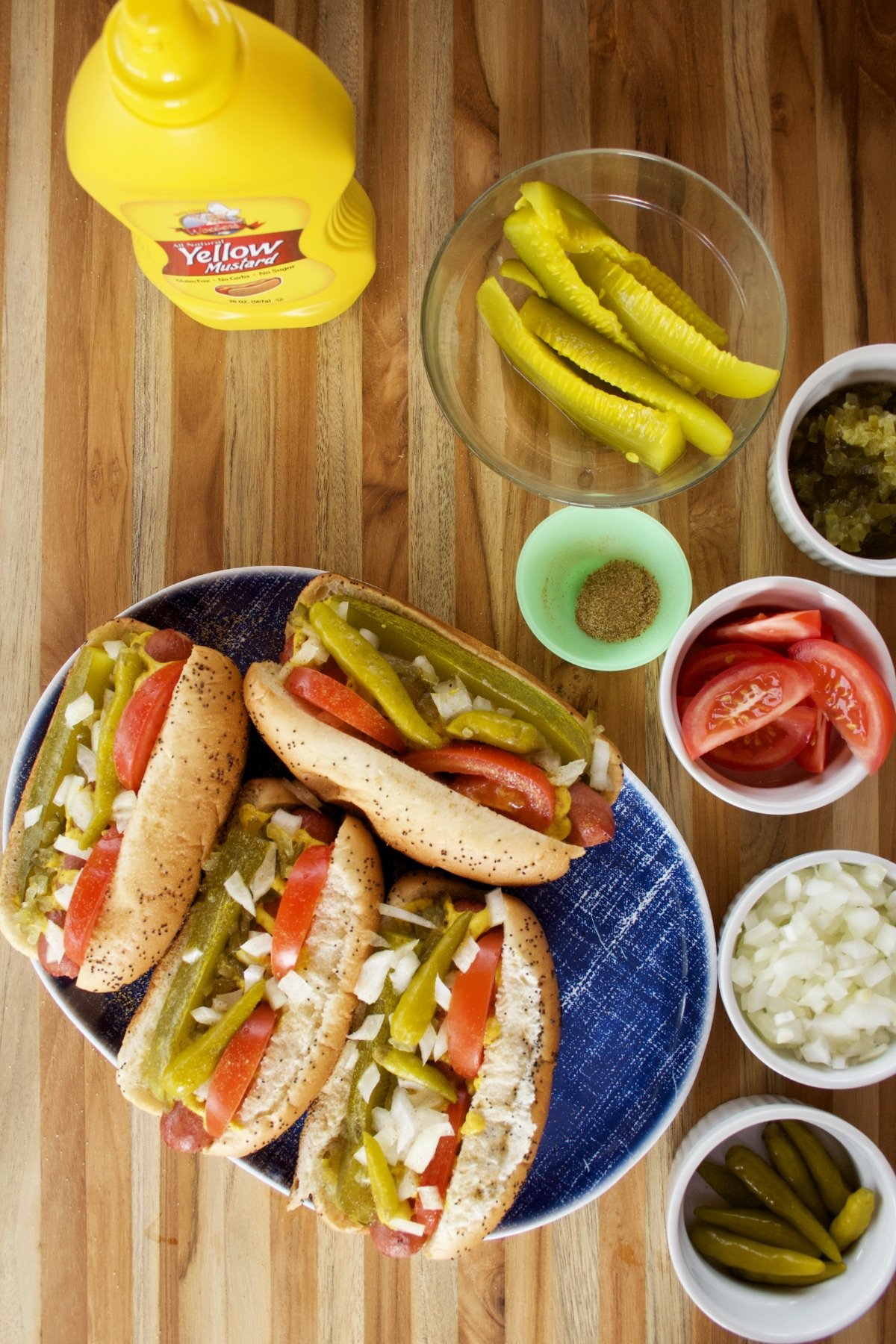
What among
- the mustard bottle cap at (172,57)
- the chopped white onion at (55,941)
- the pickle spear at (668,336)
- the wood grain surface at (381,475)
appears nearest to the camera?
the mustard bottle cap at (172,57)

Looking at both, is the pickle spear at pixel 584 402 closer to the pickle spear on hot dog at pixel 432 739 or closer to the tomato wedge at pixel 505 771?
the pickle spear on hot dog at pixel 432 739

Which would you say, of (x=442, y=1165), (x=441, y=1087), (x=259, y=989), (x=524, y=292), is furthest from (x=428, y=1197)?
(x=524, y=292)

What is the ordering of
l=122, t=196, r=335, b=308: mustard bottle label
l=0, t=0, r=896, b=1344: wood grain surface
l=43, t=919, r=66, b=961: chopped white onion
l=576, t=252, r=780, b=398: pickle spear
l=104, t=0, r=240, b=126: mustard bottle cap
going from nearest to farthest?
l=104, t=0, r=240, b=126: mustard bottle cap → l=122, t=196, r=335, b=308: mustard bottle label → l=576, t=252, r=780, b=398: pickle spear → l=43, t=919, r=66, b=961: chopped white onion → l=0, t=0, r=896, b=1344: wood grain surface

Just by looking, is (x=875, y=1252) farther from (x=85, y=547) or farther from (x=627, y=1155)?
(x=85, y=547)

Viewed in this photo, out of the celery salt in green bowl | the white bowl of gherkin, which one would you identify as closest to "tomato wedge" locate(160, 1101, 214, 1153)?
the celery salt in green bowl

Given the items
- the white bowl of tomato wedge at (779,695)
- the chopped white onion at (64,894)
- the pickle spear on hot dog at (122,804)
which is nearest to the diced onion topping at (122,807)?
the pickle spear on hot dog at (122,804)

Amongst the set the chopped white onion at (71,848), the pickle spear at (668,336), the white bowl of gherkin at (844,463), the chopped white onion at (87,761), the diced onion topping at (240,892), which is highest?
the pickle spear at (668,336)

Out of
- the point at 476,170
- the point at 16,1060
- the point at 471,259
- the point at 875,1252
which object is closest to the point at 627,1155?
the point at 875,1252

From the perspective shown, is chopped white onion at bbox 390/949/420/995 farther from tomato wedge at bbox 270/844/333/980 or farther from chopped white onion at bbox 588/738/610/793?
chopped white onion at bbox 588/738/610/793
